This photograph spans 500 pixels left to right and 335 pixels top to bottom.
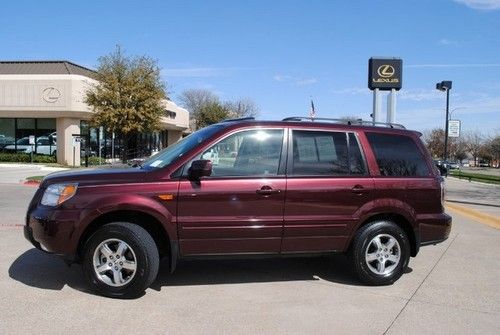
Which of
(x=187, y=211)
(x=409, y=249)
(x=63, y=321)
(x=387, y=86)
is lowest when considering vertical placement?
(x=63, y=321)

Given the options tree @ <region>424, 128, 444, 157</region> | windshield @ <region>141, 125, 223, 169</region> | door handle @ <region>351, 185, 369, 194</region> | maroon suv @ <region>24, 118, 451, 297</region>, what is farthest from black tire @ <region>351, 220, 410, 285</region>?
tree @ <region>424, 128, 444, 157</region>

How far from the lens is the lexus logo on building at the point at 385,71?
24.5 meters

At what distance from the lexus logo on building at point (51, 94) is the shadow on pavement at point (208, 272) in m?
27.7

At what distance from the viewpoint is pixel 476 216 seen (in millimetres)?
13141

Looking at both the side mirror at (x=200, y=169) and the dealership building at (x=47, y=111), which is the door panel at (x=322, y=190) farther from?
the dealership building at (x=47, y=111)

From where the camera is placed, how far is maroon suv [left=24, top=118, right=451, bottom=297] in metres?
5.34

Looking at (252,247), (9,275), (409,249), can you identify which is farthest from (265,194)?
(9,275)

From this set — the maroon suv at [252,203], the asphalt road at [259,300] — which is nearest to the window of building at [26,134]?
the asphalt road at [259,300]

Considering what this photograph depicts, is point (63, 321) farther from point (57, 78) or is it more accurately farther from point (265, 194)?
point (57, 78)

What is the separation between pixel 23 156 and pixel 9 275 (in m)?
30.1

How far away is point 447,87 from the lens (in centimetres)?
3619

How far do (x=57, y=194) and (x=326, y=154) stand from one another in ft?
9.41

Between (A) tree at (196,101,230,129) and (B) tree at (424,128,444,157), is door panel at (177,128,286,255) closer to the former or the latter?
(A) tree at (196,101,230,129)

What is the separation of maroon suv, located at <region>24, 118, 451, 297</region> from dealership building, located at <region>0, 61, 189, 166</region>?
1076 inches
